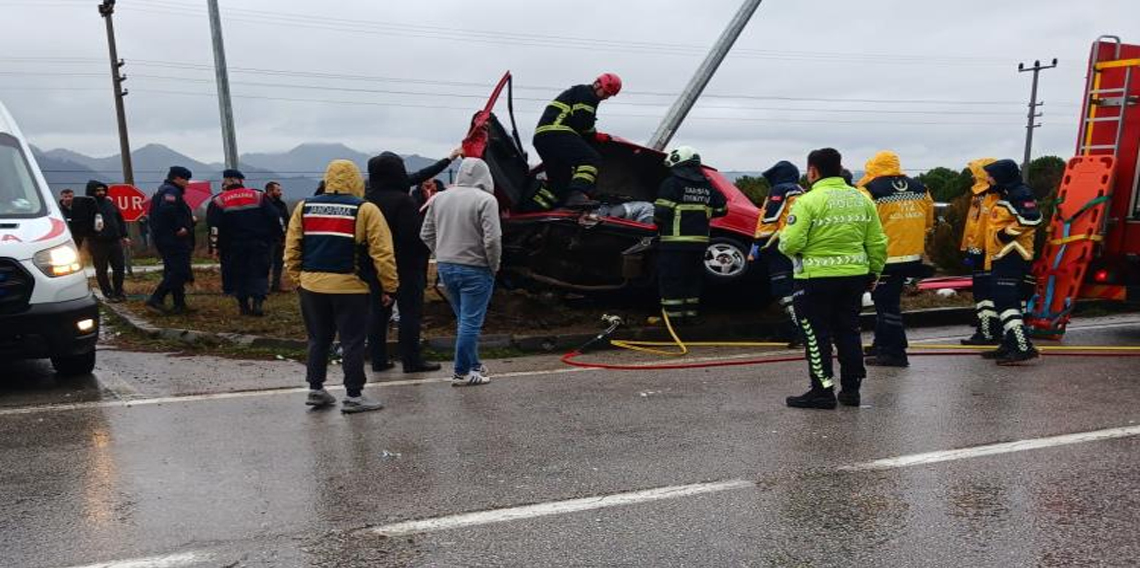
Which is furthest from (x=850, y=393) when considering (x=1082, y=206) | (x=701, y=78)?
(x=701, y=78)

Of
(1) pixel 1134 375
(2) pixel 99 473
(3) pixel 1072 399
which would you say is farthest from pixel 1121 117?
(2) pixel 99 473

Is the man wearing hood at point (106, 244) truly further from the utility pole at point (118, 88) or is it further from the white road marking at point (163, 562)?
the utility pole at point (118, 88)

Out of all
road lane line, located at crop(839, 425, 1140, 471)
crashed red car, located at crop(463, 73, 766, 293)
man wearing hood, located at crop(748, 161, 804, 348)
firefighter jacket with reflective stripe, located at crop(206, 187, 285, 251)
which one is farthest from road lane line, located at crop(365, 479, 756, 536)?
firefighter jacket with reflective stripe, located at crop(206, 187, 285, 251)

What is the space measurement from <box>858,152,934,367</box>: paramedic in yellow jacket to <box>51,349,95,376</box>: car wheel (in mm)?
6279

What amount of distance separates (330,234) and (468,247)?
1209 millimetres

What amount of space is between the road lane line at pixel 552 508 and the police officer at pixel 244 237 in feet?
22.5

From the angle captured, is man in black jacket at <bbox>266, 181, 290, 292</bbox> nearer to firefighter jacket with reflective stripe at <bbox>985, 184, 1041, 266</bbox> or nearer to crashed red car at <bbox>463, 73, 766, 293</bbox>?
crashed red car at <bbox>463, 73, 766, 293</bbox>

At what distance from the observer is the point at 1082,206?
8.62 m

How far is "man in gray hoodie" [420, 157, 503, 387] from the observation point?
271 inches

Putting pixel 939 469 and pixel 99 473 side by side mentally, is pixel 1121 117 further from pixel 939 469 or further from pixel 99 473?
pixel 99 473

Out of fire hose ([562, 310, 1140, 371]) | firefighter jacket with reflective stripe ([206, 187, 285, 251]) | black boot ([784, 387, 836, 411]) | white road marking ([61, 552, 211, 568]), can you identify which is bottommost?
fire hose ([562, 310, 1140, 371])

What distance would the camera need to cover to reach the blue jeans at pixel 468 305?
6.93 metres

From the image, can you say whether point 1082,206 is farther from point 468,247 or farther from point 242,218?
point 242,218

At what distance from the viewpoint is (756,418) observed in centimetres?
584
